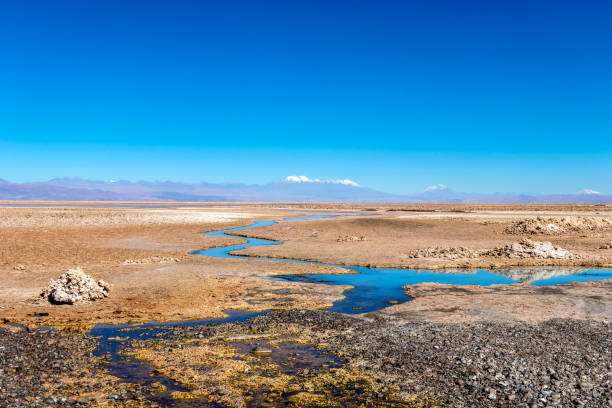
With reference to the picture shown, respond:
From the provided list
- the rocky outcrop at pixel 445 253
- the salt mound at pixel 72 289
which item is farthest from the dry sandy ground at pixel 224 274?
the rocky outcrop at pixel 445 253

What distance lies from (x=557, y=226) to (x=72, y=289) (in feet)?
167

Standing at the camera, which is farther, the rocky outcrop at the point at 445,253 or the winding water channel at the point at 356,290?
the rocky outcrop at the point at 445,253

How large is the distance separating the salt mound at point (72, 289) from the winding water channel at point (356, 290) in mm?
4213

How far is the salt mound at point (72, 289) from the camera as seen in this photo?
65.9 ft

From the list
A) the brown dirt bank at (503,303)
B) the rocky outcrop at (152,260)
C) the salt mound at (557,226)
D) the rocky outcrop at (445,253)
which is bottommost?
the rocky outcrop at (152,260)

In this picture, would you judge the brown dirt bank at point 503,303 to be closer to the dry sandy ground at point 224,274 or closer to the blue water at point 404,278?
the dry sandy ground at point 224,274

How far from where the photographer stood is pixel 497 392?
1116cm

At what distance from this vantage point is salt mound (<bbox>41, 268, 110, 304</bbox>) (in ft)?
65.9

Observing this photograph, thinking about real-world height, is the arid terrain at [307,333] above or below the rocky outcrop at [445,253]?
below

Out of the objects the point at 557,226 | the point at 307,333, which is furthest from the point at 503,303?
the point at 557,226

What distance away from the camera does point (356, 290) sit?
24.2 metres

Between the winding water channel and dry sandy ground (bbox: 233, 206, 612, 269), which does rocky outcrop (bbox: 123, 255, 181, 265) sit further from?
dry sandy ground (bbox: 233, 206, 612, 269)

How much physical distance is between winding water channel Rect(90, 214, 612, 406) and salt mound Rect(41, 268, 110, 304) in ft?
13.8

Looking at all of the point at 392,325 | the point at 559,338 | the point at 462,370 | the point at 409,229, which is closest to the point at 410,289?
the point at 392,325
